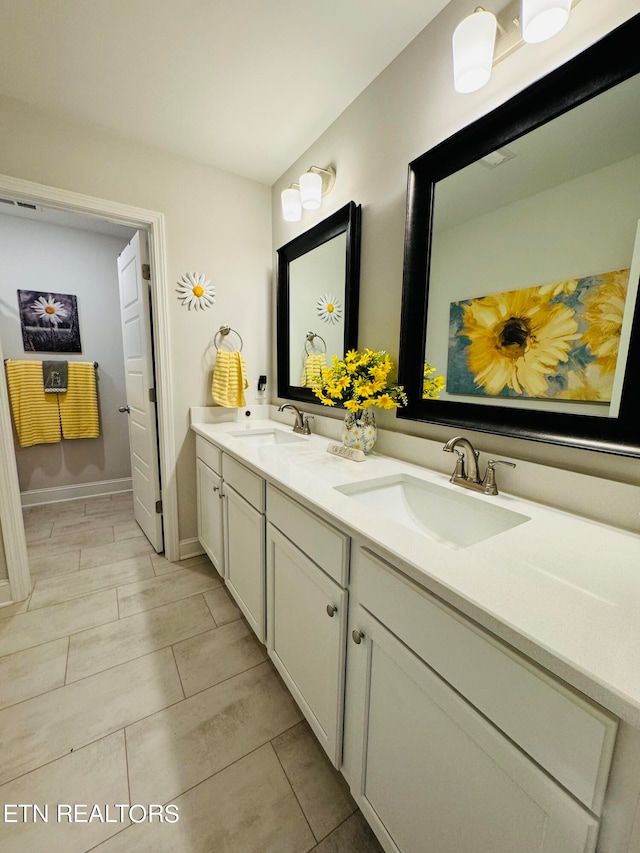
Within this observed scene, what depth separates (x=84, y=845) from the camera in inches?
34.2

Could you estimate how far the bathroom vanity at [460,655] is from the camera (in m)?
0.43

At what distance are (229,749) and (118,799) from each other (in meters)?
0.31

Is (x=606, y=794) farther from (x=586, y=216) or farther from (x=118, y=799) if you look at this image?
(x=118, y=799)

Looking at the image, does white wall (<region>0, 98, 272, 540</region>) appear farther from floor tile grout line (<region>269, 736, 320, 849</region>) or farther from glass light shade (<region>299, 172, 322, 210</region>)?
floor tile grout line (<region>269, 736, 320, 849</region>)

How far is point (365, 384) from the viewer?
1.29 m

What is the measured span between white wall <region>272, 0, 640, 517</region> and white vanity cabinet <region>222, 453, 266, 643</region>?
0.61m

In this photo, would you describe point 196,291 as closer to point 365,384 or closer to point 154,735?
point 365,384

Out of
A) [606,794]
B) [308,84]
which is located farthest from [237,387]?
[606,794]

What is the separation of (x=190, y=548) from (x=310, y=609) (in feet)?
4.93

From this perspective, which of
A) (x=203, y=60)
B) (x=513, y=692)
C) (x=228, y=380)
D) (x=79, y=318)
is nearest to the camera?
(x=513, y=692)

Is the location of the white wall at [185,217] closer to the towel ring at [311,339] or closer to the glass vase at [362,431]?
the towel ring at [311,339]

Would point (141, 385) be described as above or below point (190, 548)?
above

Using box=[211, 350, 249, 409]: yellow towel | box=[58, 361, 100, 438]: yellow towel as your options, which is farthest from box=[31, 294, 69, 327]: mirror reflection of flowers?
box=[211, 350, 249, 409]: yellow towel

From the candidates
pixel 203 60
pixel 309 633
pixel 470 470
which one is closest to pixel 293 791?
pixel 309 633
